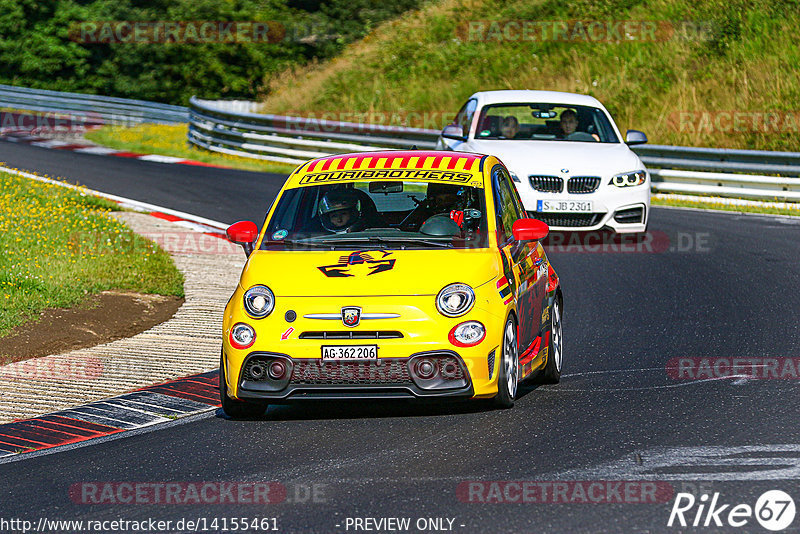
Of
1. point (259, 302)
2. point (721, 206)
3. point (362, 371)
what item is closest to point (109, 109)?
point (721, 206)

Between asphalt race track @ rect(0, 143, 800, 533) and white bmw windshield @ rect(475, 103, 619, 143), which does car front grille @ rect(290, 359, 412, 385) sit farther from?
white bmw windshield @ rect(475, 103, 619, 143)

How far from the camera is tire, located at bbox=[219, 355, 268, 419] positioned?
7.63 meters

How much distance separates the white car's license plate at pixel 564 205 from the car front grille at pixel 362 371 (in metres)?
7.94

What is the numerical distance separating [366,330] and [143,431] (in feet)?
5.05

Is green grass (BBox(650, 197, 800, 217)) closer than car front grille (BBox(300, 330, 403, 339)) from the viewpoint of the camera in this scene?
No

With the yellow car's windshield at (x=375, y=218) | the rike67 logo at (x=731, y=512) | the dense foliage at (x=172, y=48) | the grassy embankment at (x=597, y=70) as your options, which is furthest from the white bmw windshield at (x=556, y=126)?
the dense foliage at (x=172, y=48)

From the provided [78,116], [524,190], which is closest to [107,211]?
[524,190]

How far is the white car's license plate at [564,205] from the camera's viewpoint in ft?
48.9

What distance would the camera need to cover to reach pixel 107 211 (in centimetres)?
1742

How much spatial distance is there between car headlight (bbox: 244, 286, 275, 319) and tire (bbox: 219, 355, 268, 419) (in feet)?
1.29

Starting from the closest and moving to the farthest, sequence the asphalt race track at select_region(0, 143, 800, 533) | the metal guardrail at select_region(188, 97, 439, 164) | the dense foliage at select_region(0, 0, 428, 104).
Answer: the asphalt race track at select_region(0, 143, 800, 533), the metal guardrail at select_region(188, 97, 439, 164), the dense foliage at select_region(0, 0, 428, 104)

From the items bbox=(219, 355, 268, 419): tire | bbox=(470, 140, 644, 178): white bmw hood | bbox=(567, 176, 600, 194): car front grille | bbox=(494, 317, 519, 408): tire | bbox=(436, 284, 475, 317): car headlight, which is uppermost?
bbox=(436, 284, 475, 317): car headlight

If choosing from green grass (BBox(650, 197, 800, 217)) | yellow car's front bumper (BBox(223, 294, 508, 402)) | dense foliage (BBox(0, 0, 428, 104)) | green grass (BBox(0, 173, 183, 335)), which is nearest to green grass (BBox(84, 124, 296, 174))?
dense foliage (BBox(0, 0, 428, 104))

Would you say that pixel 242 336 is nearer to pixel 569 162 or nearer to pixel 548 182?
pixel 548 182
